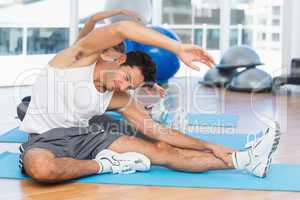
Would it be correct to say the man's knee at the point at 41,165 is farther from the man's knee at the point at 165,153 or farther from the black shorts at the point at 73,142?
the man's knee at the point at 165,153

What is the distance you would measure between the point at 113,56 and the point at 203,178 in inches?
28.5

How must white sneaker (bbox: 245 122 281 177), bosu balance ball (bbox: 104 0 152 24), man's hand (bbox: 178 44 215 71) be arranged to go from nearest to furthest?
man's hand (bbox: 178 44 215 71)
white sneaker (bbox: 245 122 281 177)
bosu balance ball (bbox: 104 0 152 24)

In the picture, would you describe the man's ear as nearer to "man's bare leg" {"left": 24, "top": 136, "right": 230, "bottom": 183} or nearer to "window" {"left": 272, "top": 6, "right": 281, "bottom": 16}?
"man's bare leg" {"left": 24, "top": 136, "right": 230, "bottom": 183}

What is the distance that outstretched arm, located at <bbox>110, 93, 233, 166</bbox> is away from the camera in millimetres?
2312

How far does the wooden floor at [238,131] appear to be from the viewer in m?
2.00

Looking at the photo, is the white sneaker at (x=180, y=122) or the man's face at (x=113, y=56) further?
the white sneaker at (x=180, y=122)

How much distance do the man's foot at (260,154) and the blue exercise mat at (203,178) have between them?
53 millimetres

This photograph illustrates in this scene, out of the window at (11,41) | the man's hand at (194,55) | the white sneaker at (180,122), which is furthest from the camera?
the window at (11,41)

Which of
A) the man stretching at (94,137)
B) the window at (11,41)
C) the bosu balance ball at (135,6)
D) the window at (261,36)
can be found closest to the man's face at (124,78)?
the man stretching at (94,137)

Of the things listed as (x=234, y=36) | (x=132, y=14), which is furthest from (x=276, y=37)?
(x=132, y=14)

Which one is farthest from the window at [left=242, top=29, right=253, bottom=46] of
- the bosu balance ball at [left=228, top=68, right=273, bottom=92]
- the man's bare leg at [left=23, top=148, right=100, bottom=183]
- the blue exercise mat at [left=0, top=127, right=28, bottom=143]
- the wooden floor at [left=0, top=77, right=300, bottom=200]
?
the man's bare leg at [left=23, top=148, right=100, bottom=183]

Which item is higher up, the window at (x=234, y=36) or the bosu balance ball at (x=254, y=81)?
the window at (x=234, y=36)

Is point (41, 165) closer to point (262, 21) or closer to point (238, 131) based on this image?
point (238, 131)

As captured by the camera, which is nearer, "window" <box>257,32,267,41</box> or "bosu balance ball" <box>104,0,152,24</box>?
"bosu balance ball" <box>104,0,152,24</box>
